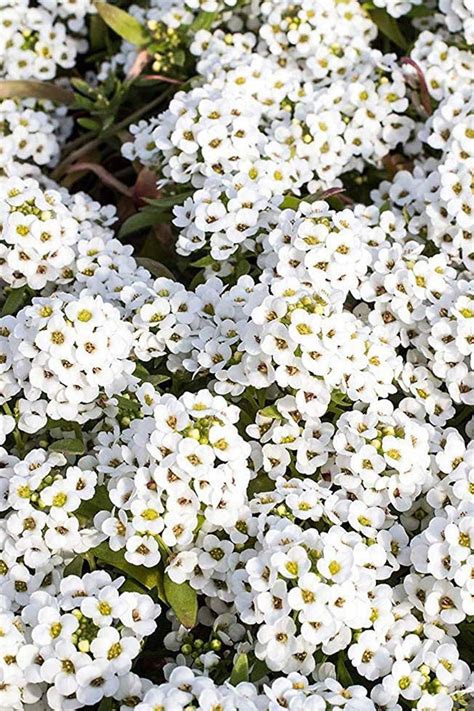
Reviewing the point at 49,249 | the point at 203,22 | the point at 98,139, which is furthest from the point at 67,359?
the point at 203,22

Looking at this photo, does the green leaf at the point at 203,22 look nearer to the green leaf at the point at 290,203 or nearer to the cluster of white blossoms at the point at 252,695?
the green leaf at the point at 290,203

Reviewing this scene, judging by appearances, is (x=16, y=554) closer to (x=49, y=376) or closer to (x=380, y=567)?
(x=49, y=376)

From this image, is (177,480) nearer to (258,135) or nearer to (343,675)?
(343,675)

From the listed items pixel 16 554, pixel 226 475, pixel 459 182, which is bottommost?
pixel 16 554

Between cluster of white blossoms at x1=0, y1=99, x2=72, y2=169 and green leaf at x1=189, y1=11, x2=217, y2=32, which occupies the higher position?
green leaf at x1=189, y1=11, x2=217, y2=32

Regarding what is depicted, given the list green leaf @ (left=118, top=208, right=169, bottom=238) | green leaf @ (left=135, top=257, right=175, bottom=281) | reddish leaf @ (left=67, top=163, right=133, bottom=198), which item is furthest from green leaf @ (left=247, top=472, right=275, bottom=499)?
reddish leaf @ (left=67, top=163, right=133, bottom=198)

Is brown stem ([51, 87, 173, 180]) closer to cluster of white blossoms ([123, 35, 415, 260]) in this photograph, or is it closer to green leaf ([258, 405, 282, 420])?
cluster of white blossoms ([123, 35, 415, 260])

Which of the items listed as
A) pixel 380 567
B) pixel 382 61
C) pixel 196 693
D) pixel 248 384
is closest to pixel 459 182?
pixel 382 61
